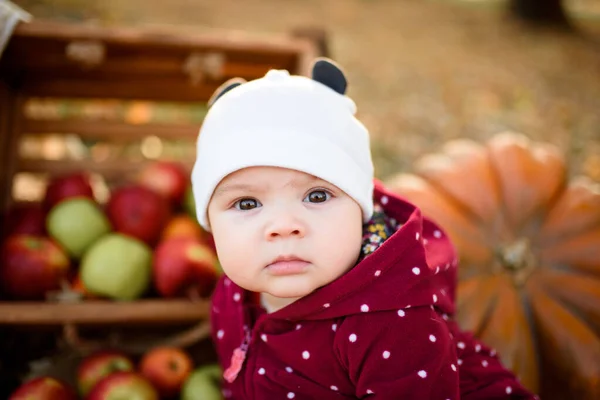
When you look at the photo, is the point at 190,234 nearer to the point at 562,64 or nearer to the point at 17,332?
the point at 17,332

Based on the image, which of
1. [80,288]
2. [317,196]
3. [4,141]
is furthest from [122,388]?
[4,141]

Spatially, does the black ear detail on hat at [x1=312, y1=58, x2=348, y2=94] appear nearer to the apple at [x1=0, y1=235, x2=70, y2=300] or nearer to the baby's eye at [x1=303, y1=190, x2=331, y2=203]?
the baby's eye at [x1=303, y1=190, x2=331, y2=203]

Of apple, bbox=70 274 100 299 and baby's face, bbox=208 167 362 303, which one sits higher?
baby's face, bbox=208 167 362 303

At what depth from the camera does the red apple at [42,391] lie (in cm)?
135

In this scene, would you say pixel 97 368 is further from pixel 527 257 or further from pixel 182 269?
pixel 527 257

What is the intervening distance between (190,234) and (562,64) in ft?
12.8

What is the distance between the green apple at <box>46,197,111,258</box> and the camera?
5.78ft

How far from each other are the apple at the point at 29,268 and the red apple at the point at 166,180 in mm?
487

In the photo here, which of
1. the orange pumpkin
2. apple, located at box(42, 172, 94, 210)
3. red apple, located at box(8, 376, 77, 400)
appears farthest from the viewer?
apple, located at box(42, 172, 94, 210)

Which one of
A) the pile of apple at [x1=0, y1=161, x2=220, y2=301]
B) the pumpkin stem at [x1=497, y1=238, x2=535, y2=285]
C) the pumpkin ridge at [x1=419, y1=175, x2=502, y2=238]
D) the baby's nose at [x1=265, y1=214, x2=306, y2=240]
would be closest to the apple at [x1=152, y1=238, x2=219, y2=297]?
the pile of apple at [x1=0, y1=161, x2=220, y2=301]

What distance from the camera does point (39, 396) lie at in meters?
1.36

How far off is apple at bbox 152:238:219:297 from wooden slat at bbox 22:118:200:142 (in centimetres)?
69

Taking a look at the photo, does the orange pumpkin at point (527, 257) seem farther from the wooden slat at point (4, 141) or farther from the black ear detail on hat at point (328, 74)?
the wooden slat at point (4, 141)

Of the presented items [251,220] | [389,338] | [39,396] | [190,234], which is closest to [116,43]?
[190,234]
